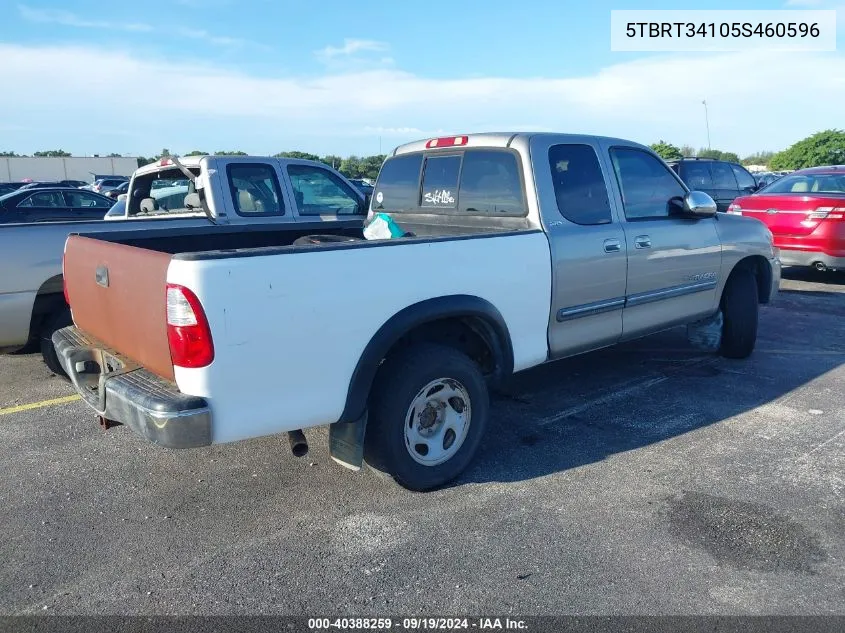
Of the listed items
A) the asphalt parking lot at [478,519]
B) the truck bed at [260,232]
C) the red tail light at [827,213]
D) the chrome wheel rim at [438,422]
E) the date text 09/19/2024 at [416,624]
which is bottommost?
the date text 09/19/2024 at [416,624]

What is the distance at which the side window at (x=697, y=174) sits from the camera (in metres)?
13.3

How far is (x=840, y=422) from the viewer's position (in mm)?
4762

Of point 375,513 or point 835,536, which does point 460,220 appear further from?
point 835,536

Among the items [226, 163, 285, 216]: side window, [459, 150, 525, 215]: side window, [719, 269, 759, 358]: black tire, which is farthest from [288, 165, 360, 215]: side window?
[719, 269, 759, 358]: black tire

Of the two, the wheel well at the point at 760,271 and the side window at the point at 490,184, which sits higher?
the side window at the point at 490,184

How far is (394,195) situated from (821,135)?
35.8 meters

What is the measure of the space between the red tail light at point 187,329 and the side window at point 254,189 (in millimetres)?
3984

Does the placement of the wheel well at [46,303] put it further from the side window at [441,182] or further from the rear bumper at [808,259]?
the rear bumper at [808,259]

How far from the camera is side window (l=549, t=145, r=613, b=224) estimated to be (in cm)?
455

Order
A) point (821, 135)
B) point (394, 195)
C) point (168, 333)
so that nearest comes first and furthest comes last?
1. point (168, 333)
2. point (394, 195)
3. point (821, 135)

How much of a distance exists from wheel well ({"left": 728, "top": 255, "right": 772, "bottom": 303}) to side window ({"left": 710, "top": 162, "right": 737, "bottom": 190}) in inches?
322

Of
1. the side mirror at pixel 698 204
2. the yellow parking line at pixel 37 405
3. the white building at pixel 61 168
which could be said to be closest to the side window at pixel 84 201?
the yellow parking line at pixel 37 405

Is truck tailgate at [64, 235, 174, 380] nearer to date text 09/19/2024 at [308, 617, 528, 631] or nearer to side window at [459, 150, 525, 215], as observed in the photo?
date text 09/19/2024 at [308, 617, 528, 631]

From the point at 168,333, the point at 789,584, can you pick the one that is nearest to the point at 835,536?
the point at 789,584
